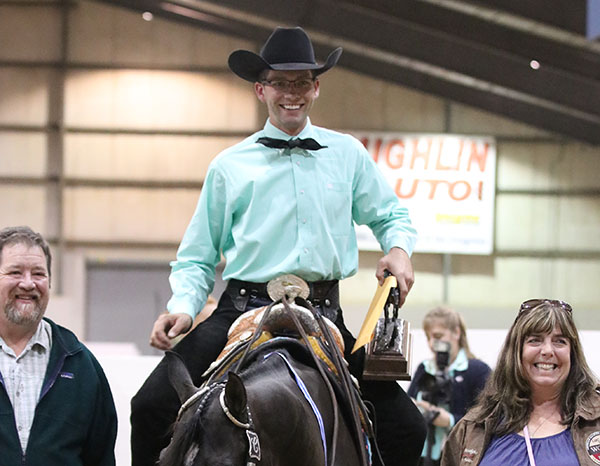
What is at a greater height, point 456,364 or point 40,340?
point 40,340

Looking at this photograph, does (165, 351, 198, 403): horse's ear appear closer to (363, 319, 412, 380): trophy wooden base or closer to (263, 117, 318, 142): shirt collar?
(363, 319, 412, 380): trophy wooden base

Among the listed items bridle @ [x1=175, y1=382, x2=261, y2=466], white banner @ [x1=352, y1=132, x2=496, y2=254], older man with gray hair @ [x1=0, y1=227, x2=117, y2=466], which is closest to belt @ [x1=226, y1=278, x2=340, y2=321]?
older man with gray hair @ [x1=0, y1=227, x2=117, y2=466]

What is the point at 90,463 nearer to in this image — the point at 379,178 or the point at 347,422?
the point at 347,422

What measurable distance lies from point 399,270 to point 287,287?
0.38m

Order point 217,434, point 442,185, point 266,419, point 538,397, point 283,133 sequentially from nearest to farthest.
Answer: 1. point 217,434
2. point 266,419
3. point 538,397
4. point 283,133
5. point 442,185

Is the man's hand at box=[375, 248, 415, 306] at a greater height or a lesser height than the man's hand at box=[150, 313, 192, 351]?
greater

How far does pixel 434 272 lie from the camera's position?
15445mm

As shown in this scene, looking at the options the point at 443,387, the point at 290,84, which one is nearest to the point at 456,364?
the point at 443,387

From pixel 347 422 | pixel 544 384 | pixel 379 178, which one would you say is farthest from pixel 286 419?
pixel 379 178

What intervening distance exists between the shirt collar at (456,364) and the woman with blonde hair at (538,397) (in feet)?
7.80

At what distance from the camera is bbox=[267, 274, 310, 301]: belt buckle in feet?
11.2

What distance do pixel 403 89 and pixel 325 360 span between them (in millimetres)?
12746

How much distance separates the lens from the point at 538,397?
2932 mm

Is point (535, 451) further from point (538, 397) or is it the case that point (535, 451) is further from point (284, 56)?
point (284, 56)
